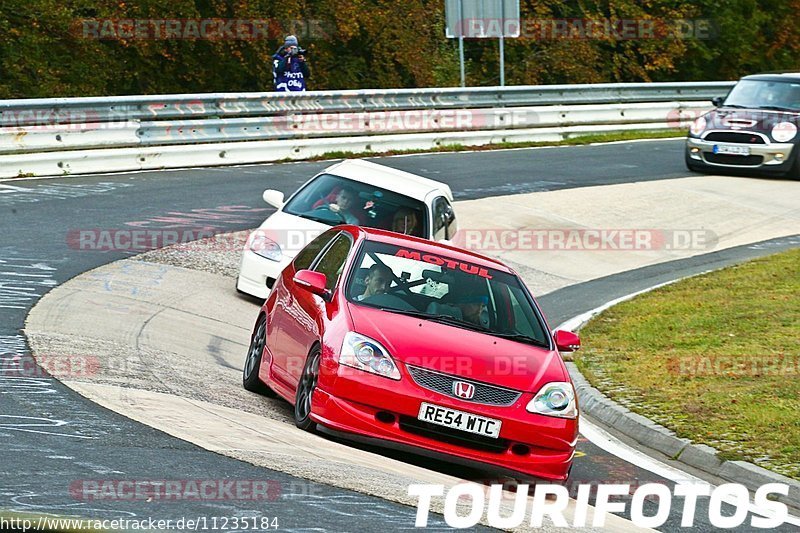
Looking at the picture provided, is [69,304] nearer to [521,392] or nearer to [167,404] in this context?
[167,404]

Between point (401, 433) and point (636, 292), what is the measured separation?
29.2 feet

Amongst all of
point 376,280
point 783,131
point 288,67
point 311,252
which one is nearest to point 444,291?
point 376,280

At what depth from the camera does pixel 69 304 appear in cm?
1208

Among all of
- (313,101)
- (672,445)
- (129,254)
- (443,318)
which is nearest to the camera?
(443,318)

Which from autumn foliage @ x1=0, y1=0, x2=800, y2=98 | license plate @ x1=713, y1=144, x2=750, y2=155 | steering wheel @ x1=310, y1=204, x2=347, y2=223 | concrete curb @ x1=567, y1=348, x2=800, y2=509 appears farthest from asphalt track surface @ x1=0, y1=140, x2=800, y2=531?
autumn foliage @ x1=0, y1=0, x2=800, y2=98

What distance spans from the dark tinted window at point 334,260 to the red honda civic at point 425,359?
0.02m

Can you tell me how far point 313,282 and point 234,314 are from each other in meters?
4.19

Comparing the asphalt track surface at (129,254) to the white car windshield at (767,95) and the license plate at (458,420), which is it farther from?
the white car windshield at (767,95)

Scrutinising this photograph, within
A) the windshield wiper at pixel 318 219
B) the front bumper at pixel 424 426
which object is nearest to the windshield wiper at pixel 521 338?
the front bumper at pixel 424 426

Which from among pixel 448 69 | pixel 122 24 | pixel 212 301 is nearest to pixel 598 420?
pixel 212 301

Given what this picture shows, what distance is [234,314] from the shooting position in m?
13.4

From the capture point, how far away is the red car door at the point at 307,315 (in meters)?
9.12

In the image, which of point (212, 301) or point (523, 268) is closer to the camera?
point (212, 301)

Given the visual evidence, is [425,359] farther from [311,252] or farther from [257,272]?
[257,272]
